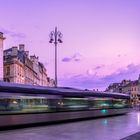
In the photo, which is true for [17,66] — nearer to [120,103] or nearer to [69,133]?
[120,103]

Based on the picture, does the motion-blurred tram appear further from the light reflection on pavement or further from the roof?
the light reflection on pavement

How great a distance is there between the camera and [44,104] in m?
30.4

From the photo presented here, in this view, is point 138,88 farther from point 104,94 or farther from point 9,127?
point 9,127

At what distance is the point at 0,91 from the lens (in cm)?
2527

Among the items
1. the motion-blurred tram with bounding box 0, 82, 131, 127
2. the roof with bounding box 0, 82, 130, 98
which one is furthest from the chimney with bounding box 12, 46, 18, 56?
the roof with bounding box 0, 82, 130, 98

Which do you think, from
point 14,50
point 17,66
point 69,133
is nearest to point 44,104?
point 69,133

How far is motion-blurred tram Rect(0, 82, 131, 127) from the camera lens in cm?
2586

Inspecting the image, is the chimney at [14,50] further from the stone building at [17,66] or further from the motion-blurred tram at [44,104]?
the motion-blurred tram at [44,104]

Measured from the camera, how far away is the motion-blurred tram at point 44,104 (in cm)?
→ 2586

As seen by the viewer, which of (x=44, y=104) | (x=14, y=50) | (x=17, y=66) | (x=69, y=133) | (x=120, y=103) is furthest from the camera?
(x=14, y=50)

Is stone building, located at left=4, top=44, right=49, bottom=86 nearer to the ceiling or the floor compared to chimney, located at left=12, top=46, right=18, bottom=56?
nearer to the floor

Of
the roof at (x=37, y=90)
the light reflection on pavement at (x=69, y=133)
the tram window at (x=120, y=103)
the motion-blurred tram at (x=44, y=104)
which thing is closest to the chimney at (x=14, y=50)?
the tram window at (x=120, y=103)

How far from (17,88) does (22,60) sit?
80444 mm

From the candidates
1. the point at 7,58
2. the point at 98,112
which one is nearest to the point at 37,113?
the point at 98,112
